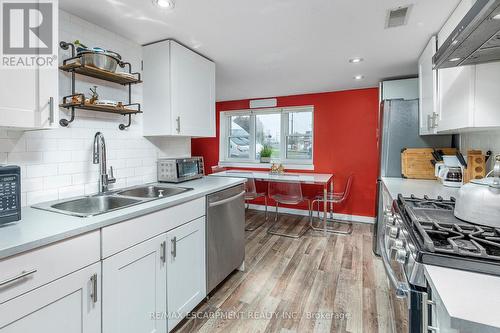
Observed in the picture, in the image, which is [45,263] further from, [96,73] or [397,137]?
[397,137]

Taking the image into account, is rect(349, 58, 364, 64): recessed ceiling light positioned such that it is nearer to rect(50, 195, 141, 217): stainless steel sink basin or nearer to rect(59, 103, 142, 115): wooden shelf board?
rect(59, 103, 142, 115): wooden shelf board

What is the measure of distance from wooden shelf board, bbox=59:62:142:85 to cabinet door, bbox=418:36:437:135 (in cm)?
250

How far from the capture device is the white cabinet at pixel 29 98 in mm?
1148

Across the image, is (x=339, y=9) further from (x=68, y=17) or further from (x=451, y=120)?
(x=68, y=17)

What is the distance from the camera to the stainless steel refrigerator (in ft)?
9.18

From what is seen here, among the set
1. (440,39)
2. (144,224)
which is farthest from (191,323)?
(440,39)

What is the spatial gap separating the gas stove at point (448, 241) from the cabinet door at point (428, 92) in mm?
1167

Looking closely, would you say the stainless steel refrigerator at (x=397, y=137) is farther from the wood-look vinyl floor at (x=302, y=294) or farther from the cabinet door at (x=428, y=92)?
the wood-look vinyl floor at (x=302, y=294)

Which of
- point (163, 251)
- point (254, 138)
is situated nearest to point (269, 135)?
point (254, 138)

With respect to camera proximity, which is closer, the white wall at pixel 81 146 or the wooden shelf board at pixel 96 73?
the white wall at pixel 81 146

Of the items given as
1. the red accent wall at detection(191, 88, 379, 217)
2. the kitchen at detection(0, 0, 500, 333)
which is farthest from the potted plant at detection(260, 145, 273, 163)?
the kitchen at detection(0, 0, 500, 333)

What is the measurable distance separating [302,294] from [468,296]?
174 centimetres

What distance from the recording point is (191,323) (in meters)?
1.83

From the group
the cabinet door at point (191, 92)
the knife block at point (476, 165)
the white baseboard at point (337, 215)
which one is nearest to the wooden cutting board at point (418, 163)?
the knife block at point (476, 165)
